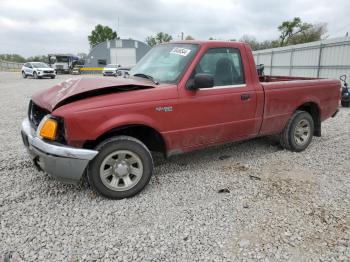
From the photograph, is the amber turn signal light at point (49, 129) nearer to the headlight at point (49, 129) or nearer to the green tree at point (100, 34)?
the headlight at point (49, 129)

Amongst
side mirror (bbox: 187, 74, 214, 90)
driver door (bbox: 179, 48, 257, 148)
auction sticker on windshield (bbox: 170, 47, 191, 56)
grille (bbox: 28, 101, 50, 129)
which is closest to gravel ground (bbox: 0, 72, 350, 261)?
driver door (bbox: 179, 48, 257, 148)

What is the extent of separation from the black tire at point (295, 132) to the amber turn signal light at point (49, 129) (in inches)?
145

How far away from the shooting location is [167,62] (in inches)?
163

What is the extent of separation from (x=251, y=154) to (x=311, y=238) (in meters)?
2.44

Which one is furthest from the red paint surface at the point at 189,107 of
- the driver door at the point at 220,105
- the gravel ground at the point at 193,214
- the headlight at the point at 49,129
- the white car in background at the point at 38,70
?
the white car in background at the point at 38,70

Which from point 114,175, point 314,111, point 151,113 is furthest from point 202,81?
point 314,111

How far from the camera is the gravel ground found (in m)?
2.62

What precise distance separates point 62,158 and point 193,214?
1493mm

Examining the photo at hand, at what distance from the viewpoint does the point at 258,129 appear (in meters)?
4.66

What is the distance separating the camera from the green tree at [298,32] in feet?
137

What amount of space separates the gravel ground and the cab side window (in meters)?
1.30

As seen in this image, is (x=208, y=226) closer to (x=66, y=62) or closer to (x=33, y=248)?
(x=33, y=248)

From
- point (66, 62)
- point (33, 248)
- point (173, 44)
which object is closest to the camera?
point (33, 248)

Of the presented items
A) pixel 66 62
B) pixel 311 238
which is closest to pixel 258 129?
pixel 311 238
